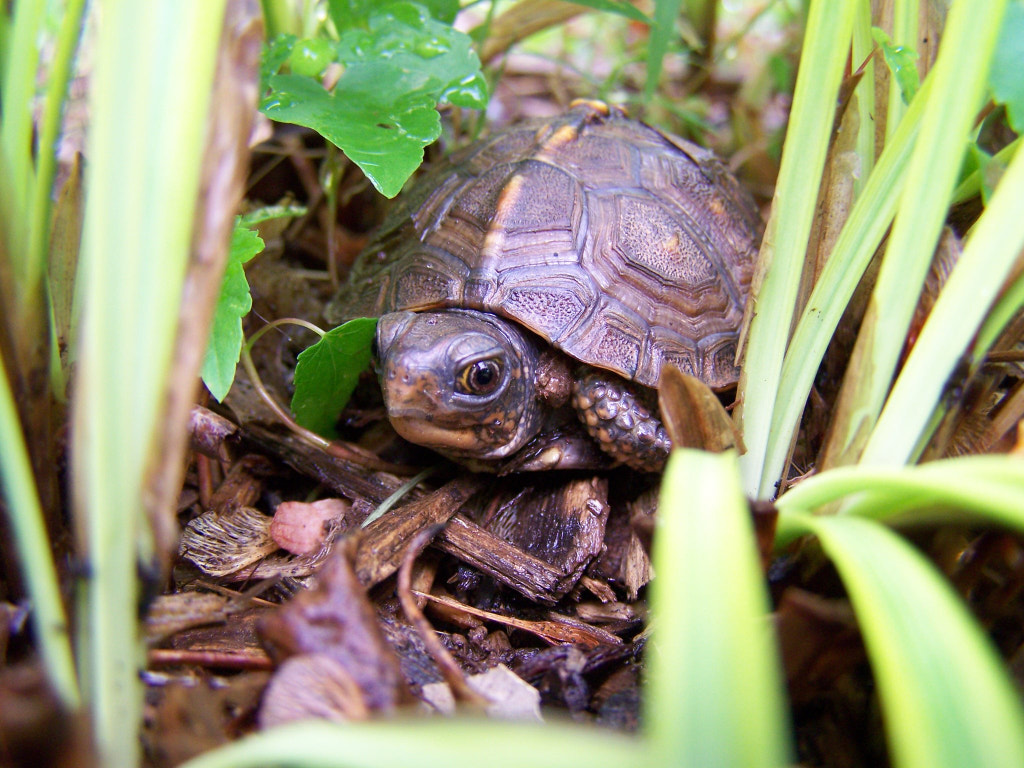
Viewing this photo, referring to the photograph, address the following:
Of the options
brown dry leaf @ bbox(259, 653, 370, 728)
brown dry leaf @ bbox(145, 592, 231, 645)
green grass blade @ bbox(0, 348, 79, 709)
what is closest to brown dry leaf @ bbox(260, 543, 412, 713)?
brown dry leaf @ bbox(259, 653, 370, 728)

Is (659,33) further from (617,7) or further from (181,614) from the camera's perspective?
(181,614)

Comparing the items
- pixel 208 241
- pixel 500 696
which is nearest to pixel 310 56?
pixel 208 241

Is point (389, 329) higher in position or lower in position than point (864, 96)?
lower

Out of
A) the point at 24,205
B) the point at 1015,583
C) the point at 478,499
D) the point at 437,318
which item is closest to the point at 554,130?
the point at 437,318

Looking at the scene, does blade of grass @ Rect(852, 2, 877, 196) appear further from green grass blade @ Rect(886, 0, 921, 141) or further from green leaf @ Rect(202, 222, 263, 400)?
green leaf @ Rect(202, 222, 263, 400)

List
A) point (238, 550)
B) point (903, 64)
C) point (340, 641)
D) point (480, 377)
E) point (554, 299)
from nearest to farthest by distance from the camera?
point (340, 641)
point (903, 64)
point (238, 550)
point (480, 377)
point (554, 299)

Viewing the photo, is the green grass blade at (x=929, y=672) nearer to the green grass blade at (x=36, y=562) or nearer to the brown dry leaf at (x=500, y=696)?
the brown dry leaf at (x=500, y=696)
